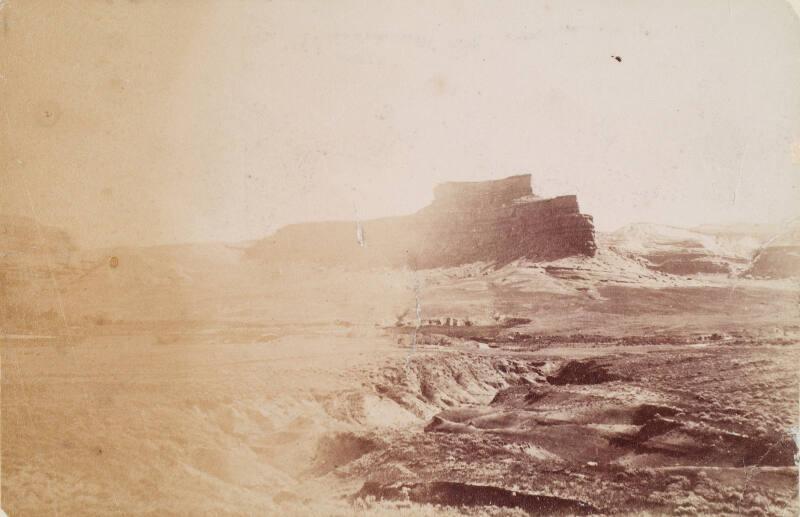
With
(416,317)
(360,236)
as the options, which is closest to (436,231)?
(360,236)

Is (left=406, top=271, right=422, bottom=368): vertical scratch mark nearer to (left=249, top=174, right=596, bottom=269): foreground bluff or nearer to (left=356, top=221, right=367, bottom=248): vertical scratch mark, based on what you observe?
(left=249, top=174, right=596, bottom=269): foreground bluff

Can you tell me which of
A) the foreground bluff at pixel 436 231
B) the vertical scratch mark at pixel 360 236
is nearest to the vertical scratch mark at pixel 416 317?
the foreground bluff at pixel 436 231

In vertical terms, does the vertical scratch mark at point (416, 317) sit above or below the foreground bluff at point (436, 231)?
below

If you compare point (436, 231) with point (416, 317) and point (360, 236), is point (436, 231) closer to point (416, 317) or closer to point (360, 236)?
point (360, 236)

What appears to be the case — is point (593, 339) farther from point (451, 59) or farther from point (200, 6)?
point (200, 6)

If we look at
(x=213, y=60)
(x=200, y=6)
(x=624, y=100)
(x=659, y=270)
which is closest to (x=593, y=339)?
(x=659, y=270)

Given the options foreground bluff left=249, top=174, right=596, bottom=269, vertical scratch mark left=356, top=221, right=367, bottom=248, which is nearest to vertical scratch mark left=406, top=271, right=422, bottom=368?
foreground bluff left=249, top=174, right=596, bottom=269

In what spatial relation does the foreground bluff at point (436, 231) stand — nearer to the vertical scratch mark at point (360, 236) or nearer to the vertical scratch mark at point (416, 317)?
the vertical scratch mark at point (360, 236)

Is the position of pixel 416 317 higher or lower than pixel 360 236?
lower
